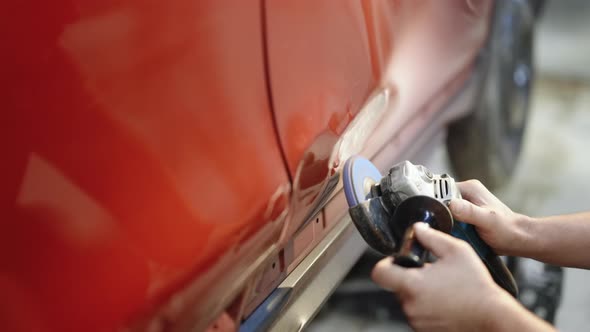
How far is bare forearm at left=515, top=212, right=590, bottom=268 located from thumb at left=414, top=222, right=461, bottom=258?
30 centimetres

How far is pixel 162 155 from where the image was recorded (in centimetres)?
88

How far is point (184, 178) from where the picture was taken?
0.90 m

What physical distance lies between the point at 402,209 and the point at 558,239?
342 millimetres

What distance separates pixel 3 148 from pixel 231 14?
0.37 meters

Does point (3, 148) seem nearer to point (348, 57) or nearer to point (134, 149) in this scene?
point (134, 149)

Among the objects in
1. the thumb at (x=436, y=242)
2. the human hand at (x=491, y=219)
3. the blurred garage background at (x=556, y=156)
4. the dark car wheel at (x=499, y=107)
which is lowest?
the blurred garage background at (x=556, y=156)

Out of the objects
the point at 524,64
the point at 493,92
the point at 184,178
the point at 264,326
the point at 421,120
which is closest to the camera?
the point at 184,178

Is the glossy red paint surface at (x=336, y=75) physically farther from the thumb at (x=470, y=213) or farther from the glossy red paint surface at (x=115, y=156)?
the thumb at (x=470, y=213)

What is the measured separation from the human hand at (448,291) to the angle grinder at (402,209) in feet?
0.07

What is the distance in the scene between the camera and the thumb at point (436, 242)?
0.90 metres

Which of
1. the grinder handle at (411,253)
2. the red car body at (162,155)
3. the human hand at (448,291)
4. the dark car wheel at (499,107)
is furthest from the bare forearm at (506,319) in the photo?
the dark car wheel at (499,107)

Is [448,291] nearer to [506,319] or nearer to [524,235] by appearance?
[506,319]

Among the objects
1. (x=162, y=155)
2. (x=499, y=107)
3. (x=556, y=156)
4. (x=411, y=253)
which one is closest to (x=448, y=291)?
(x=411, y=253)

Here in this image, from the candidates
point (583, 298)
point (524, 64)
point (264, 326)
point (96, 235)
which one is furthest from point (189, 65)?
point (524, 64)
